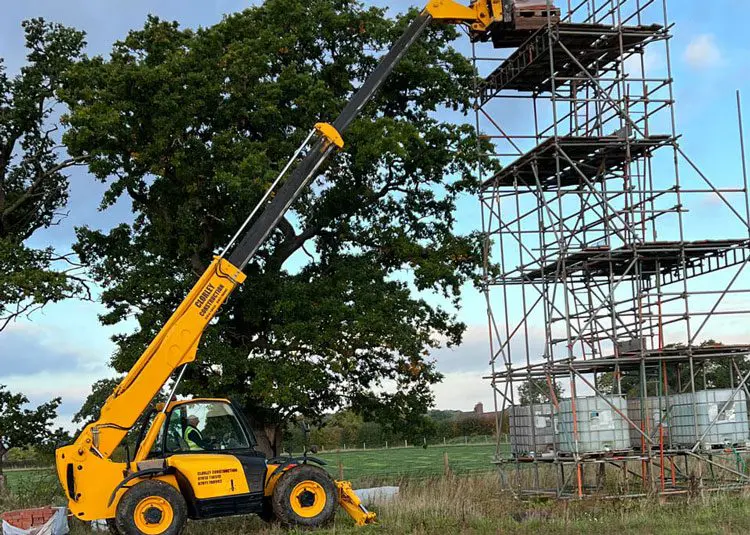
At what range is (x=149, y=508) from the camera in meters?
A: 13.5

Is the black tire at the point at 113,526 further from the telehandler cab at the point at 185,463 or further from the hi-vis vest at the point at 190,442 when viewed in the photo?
the hi-vis vest at the point at 190,442

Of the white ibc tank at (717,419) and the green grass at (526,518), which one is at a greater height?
the white ibc tank at (717,419)

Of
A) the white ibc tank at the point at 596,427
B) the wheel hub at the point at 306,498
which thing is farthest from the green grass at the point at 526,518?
the white ibc tank at the point at 596,427

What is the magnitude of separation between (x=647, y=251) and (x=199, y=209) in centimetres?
1090

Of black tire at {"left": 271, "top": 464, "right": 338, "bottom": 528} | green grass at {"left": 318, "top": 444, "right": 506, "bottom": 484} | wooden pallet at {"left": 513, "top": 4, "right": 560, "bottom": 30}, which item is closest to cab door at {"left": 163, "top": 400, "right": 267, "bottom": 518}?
black tire at {"left": 271, "top": 464, "right": 338, "bottom": 528}

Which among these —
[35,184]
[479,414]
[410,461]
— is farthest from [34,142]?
[479,414]

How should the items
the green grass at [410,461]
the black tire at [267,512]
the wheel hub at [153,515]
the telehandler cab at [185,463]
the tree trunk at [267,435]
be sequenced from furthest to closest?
the green grass at [410,461] → the tree trunk at [267,435] → the black tire at [267,512] → the telehandler cab at [185,463] → the wheel hub at [153,515]

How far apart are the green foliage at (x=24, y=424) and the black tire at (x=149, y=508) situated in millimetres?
12747

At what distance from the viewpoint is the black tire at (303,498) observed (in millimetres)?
14367

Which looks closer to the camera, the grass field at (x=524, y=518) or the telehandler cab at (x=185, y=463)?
the telehandler cab at (x=185, y=463)

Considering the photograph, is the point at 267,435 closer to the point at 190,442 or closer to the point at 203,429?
the point at 203,429

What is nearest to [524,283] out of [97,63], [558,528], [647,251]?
[647,251]

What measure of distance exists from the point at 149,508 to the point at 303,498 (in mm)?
2424

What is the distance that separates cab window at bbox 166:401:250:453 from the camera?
14.5 meters
